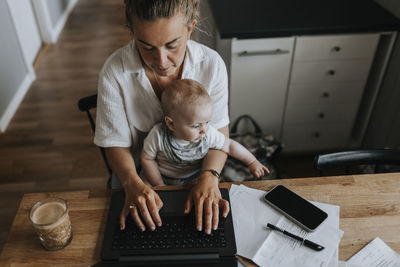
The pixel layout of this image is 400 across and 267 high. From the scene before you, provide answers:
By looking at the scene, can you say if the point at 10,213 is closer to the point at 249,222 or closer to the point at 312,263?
the point at 249,222

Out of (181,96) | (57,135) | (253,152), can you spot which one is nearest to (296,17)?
(253,152)

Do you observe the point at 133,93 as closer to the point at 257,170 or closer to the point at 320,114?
the point at 257,170

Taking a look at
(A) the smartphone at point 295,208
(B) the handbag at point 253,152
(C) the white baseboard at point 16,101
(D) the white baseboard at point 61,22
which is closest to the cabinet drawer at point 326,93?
(B) the handbag at point 253,152

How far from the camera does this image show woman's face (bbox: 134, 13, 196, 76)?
1.00 m

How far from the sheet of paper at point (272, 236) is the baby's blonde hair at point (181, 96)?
315 millimetres

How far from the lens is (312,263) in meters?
0.88

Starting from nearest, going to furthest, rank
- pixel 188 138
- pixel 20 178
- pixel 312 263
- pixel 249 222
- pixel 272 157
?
pixel 312 263, pixel 249 222, pixel 188 138, pixel 272 157, pixel 20 178

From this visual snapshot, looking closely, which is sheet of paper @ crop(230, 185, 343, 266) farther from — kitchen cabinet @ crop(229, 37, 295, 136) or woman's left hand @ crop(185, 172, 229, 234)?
kitchen cabinet @ crop(229, 37, 295, 136)

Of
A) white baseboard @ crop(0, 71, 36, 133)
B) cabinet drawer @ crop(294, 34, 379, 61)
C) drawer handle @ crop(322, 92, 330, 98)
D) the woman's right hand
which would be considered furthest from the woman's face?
white baseboard @ crop(0, 71, 36, 133)

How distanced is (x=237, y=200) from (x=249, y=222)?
0.28ft

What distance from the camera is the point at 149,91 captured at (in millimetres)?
1211

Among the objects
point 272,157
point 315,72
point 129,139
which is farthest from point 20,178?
point 315,72

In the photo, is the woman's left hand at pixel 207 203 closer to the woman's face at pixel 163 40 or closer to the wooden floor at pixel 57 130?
the woman's face at pixel 163 40

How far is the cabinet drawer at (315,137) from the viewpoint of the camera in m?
2.31
